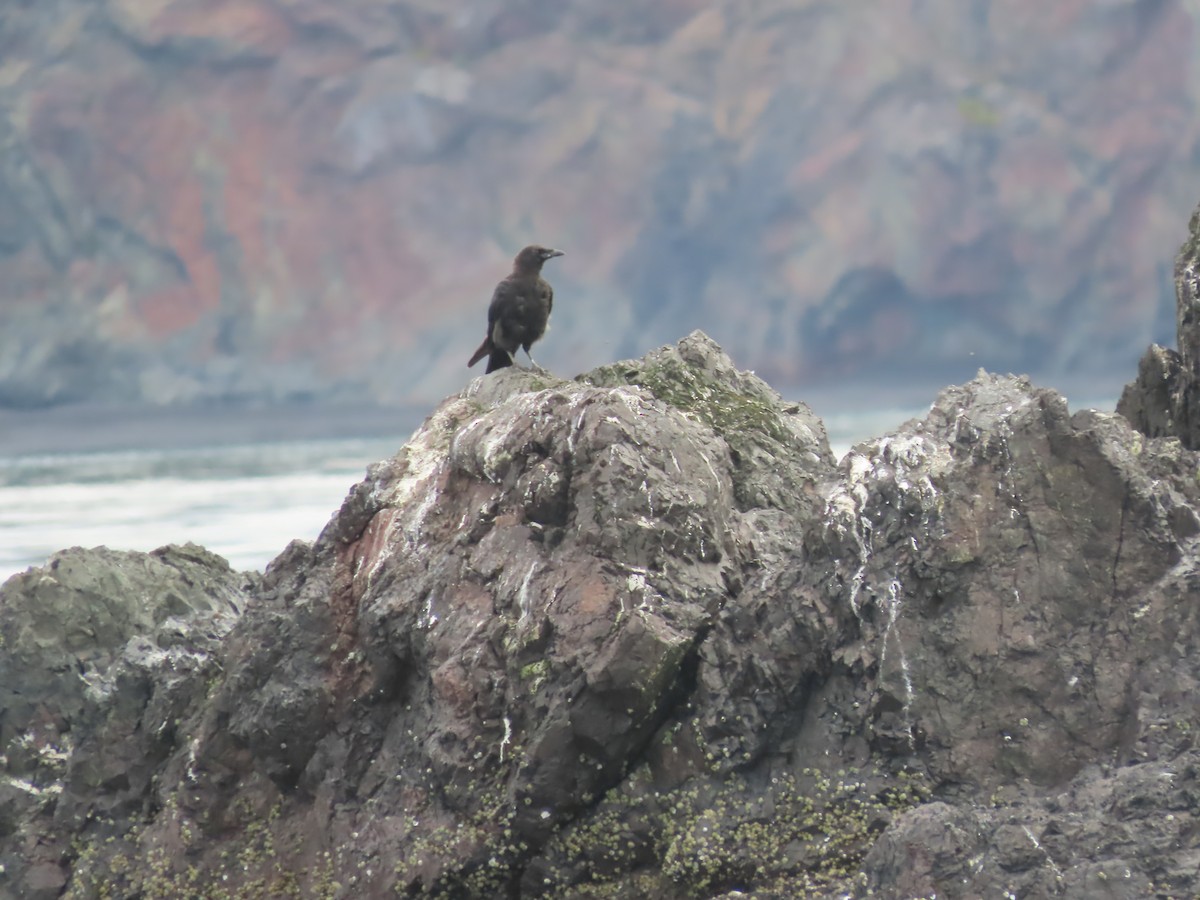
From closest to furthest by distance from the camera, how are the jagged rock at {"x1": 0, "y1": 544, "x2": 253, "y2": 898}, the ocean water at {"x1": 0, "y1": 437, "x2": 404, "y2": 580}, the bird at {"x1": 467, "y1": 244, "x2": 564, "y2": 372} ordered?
A: the jagged rock at {"x1": 0, "y1": 544, "x2": 253, "y2": 898} → the bird at {"x1": 467, "y1": 244, "x2": 564, "y2": 372} → the ocean water at {"x1": 0, "y1": 437, "x2": 404, "y2": 580}

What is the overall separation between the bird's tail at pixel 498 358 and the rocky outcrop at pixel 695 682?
2.49 meters

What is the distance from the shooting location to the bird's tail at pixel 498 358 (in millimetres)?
10512

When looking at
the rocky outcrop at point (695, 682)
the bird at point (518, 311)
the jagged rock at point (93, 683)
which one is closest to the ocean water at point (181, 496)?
the jagged rock at point (93, 683)

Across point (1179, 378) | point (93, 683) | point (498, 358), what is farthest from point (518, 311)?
point (1179, 378)

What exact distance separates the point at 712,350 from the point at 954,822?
4.09m

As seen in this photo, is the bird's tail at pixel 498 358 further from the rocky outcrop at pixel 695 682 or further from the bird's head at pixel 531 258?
the rocky outcrop at pixel 695 682

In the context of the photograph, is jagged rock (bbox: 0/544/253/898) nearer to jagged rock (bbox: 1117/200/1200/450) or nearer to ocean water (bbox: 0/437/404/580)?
jagged rock (bbox: 1117/200/1200/450)

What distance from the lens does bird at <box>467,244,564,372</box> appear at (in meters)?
10.3

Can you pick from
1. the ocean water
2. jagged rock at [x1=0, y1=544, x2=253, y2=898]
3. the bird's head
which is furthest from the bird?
the ocean water

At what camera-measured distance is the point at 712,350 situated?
8.97 metres

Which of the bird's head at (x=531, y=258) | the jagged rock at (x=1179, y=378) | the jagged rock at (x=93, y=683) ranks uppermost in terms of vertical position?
the bird's head at (x=531, y=258)

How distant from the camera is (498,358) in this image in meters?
10.6

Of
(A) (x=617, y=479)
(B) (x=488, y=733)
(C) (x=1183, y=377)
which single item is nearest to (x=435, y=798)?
(B) (x=488, y=733)

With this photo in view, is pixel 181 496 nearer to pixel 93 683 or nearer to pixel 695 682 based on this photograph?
pixel 93 683
